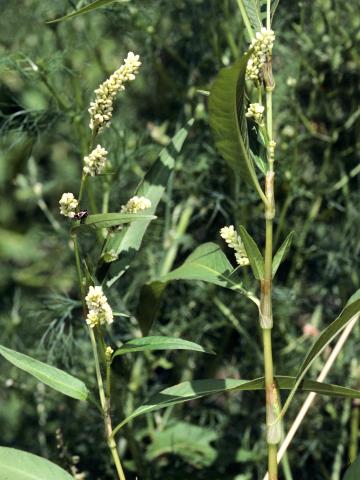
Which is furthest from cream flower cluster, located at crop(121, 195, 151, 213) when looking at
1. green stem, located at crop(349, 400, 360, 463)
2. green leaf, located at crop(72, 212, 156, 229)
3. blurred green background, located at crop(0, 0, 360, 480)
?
green stem, located at crop(349, 400, 360, 463)

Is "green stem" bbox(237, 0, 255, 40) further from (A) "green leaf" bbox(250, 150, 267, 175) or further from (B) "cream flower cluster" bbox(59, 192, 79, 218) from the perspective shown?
(B) "cream flower cluster" bbox(59, 192, 79, 218)

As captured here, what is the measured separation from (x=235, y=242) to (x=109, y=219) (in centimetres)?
12

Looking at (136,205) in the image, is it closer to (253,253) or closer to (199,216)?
(253,253)

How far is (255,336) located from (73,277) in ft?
1.17

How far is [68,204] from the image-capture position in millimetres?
771

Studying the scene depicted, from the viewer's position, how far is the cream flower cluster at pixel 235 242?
782 millimetres

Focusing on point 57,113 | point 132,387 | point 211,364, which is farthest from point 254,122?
point 211,364

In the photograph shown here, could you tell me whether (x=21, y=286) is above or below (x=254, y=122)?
below

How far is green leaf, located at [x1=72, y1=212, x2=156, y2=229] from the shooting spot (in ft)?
2.47

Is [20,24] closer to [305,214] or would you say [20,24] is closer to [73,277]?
[73,277]

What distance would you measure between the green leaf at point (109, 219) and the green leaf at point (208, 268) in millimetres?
111

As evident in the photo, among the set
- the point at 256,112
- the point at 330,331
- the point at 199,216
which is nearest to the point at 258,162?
the point at 256,112

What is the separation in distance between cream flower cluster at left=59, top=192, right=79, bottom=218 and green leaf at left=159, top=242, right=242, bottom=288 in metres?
0.14

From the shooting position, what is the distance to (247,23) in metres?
0.79
